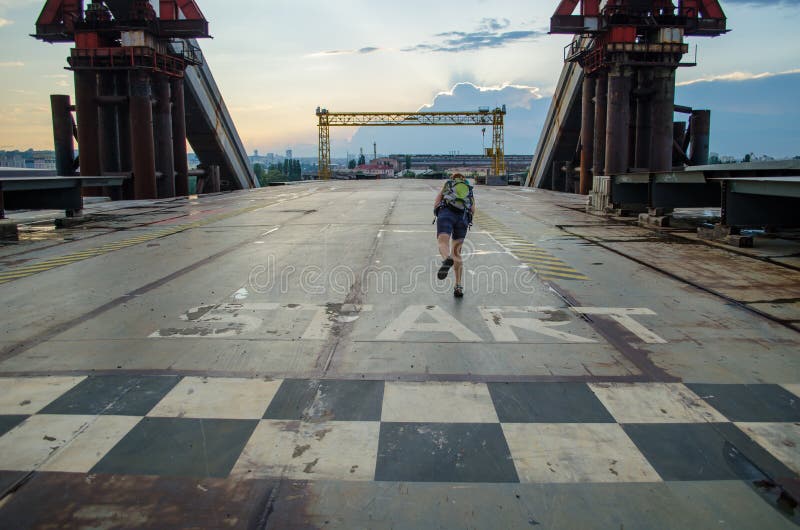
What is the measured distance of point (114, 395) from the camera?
227 inches

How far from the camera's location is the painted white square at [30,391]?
5.52 m

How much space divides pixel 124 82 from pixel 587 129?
27.1 metres

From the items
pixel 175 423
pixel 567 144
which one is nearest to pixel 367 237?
pixel 175 423

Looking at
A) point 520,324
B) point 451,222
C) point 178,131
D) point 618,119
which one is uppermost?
point 618,119

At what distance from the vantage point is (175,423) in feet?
16.9

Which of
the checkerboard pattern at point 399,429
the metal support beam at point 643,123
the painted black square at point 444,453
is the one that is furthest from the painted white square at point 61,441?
the metal support beam at point 643,123

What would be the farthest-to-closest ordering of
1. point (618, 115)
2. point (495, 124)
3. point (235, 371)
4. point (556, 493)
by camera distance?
point (495, 124) → point (618, 115) → point (235, 371) → point (556, 493)

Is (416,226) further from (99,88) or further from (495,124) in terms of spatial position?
(495,124)

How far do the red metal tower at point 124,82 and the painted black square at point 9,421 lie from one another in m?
32.1

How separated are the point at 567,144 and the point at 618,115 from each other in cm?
1437

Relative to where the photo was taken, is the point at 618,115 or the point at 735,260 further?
the point at 618,115

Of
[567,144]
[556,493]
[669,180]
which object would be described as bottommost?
[556,493]

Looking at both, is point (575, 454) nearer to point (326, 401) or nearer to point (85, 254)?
point (326, 401)

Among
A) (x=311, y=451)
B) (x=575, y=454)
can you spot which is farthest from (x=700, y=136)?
(x=311, y=451)
